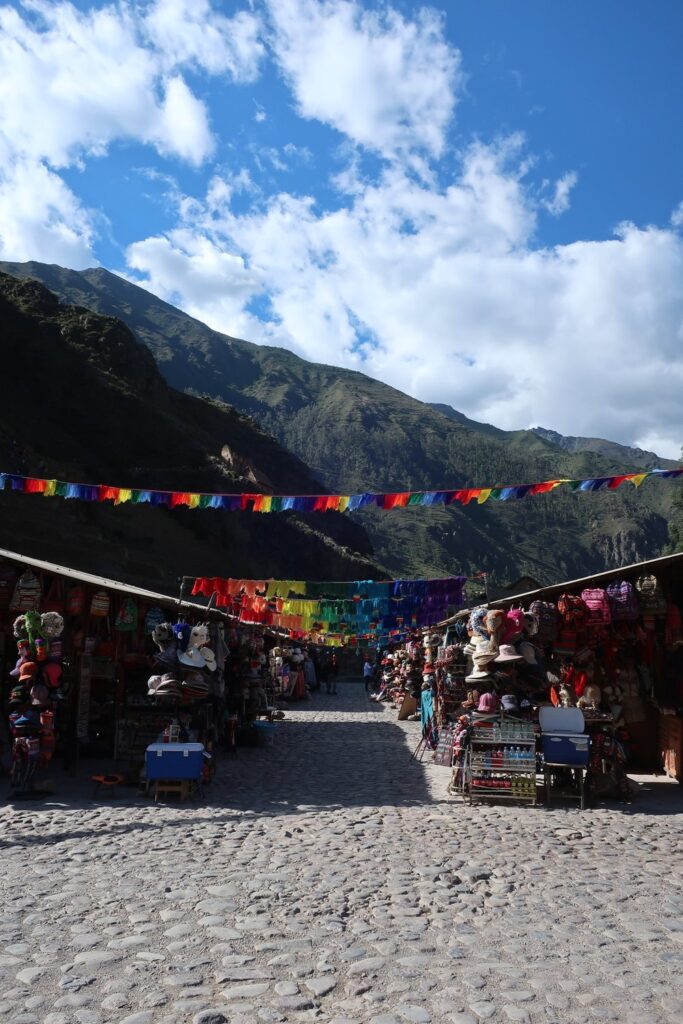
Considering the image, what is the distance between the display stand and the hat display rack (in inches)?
209

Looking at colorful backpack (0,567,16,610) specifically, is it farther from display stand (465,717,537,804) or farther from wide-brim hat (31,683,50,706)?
display stand (465,717,537,804)

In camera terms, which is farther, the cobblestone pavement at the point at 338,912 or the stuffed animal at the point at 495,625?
the stuffed animal at the point at 495,625

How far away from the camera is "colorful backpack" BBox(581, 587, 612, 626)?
1042cm

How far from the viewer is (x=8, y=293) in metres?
64.8

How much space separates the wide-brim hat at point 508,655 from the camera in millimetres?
10094

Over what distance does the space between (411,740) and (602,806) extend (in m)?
7.76

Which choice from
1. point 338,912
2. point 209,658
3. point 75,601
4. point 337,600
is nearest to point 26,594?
point 75,601

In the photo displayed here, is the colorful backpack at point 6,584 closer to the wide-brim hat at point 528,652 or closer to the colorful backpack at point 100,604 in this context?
the colorful backpack at point 100,604

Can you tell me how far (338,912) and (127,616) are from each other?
25.9 ft

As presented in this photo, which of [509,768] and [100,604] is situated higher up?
[100,604]

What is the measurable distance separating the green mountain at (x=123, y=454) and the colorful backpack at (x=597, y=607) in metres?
32.9

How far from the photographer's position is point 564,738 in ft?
32.0

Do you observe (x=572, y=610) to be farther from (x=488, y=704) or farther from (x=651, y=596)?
(x=488, y=704)

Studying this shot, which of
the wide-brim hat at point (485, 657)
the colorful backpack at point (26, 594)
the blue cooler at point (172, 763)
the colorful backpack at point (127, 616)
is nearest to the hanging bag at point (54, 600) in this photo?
the colorful backpack at point (26, 594)
